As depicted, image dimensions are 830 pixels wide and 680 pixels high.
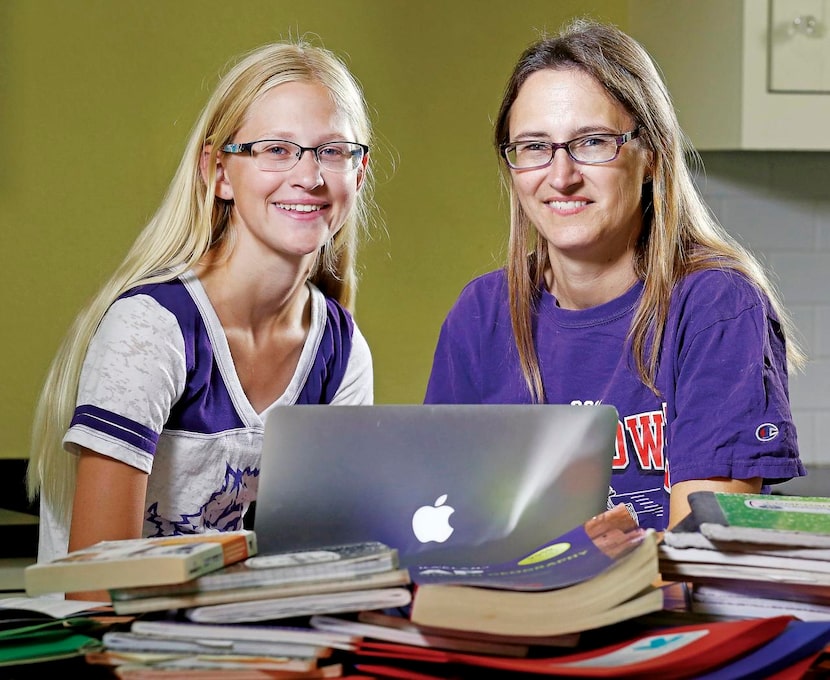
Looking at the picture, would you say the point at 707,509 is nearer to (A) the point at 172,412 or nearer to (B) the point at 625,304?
(B) the point at 625,304

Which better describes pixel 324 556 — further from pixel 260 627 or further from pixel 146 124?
pixel 146 124

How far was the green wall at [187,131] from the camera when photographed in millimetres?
2492

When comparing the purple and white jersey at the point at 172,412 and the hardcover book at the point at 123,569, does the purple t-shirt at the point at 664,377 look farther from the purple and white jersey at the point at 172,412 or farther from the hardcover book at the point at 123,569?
the hardcover book at the point at 123,569

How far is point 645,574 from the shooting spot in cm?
79

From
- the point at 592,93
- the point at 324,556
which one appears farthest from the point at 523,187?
the point at 324,556

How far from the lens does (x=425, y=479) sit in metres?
1.01

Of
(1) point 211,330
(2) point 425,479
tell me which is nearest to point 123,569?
(2) point 425,479

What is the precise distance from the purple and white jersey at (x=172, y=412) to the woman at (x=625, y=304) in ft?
1.15

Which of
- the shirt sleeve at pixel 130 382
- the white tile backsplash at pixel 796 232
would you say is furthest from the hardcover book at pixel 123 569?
the white tile backsplash at pixel 796 232

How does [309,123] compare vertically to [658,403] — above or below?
above

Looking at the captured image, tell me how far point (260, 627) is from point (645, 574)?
0.28m

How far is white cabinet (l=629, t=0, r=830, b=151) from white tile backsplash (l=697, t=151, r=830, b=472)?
270 mm

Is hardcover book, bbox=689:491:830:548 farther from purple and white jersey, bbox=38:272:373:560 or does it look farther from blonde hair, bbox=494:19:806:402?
purple and white jersey, bbox=38:272:373:560

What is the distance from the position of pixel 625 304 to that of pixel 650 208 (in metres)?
0.16
